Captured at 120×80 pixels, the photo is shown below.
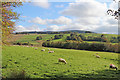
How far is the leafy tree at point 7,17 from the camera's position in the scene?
979 cm

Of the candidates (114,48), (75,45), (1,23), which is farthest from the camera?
(75,45)

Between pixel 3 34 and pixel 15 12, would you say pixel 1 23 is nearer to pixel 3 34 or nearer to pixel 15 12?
pixel 3 34

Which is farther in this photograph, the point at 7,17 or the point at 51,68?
the point at 51,68

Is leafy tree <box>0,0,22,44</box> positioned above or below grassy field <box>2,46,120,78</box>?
above

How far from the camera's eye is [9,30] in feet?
34.2

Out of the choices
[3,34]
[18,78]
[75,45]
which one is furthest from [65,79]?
[75,45]

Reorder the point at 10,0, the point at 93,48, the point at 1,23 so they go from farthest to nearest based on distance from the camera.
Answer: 1. the point at 93,48
2. the point at 10,0
3. the point at 1,23

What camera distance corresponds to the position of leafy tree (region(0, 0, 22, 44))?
32.1 feet

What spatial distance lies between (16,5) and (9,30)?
97.0 inches

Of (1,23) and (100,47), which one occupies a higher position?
(1,23)

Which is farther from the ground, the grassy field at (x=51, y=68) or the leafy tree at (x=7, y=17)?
the leafy tree at (x=7, y=17)

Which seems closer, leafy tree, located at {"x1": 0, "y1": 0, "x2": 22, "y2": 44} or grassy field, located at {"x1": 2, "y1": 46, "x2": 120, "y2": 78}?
leafy tree, located at {"x1": 0, "y1": 0, "x2": 22, "y2": 44}

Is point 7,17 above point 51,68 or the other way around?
above

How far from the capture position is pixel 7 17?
33.7ft
